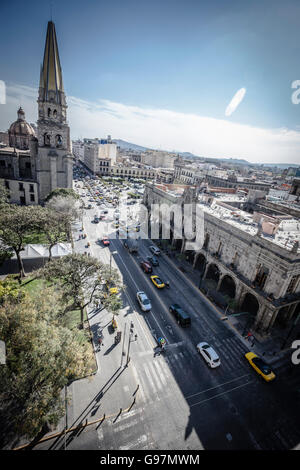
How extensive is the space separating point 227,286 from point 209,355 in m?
16.7

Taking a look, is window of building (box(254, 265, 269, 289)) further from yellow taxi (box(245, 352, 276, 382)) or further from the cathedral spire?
the cathedral spire

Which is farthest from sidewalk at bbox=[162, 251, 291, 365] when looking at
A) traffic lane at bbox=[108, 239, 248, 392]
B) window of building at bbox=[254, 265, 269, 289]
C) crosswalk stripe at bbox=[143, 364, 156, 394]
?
crosswalk stripe at bbox=[143, 364, 156, 394]

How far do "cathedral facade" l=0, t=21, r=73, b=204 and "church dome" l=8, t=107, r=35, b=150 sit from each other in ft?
46.6

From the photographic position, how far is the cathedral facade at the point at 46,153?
51119mm

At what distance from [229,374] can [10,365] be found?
20.8 metres

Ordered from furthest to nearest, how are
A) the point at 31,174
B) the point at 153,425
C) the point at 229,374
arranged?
the point at 31,174 → the point at 229,374 → the point at 153,425

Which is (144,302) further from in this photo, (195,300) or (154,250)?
(154,250)

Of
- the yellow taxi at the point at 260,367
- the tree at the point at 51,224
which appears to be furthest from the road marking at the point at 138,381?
the tree at the point at 51,224

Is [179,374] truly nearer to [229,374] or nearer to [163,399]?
[163,399]

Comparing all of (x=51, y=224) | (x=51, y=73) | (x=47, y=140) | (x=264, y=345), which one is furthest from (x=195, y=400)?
(x=51, y=73)
